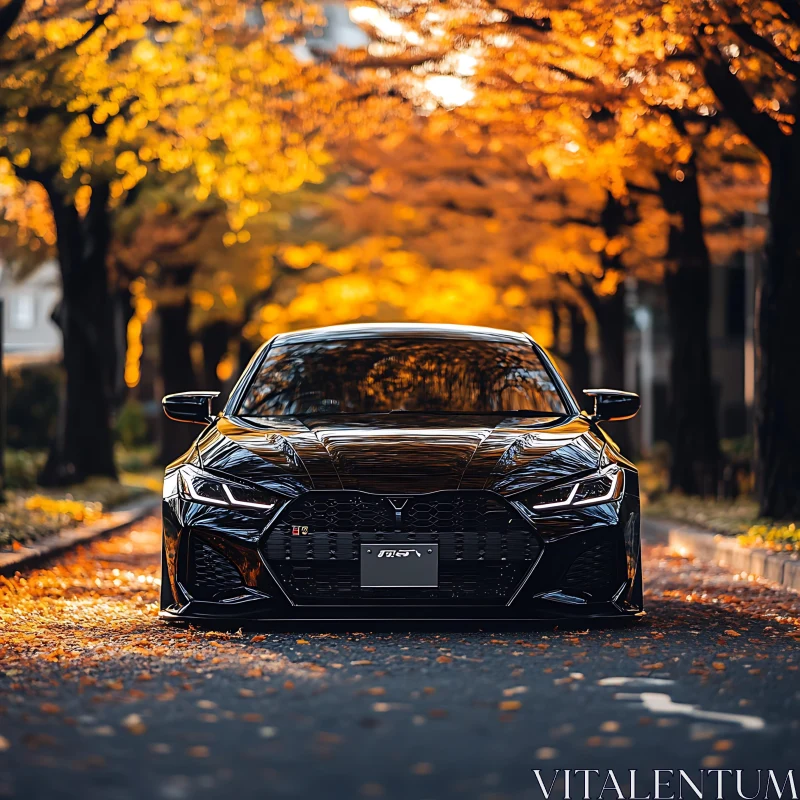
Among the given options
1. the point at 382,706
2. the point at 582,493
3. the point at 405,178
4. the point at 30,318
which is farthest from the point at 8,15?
the point at 30,318

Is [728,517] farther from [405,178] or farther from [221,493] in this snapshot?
[405,178]

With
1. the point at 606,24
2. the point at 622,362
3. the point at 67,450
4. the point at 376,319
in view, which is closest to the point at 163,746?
the point at 606,24

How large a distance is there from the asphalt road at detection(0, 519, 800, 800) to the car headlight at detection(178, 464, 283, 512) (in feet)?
2.15

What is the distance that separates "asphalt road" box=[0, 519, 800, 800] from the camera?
4520 millimetres

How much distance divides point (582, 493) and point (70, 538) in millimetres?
7528

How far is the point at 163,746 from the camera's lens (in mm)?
4871

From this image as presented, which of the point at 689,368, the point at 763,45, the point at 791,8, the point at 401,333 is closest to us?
the point at 401,333

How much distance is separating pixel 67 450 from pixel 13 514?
8.15 m

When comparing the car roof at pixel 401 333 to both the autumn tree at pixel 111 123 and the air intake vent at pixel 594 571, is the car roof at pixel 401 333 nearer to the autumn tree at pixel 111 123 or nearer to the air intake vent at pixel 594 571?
the air intake vent at pixel 594 571

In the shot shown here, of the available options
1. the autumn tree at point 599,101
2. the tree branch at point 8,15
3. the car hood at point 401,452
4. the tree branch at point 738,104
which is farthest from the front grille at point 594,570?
the tree branch at point 8,15

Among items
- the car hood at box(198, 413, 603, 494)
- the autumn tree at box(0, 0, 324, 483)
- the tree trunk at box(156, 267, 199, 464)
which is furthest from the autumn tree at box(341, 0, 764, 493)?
the tree trunk at box(156, 267, 199, 464)

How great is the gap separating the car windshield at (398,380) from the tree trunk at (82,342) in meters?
13.6

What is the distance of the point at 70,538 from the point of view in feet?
45.0

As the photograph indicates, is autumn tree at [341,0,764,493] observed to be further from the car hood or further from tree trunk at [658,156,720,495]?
the car hood
